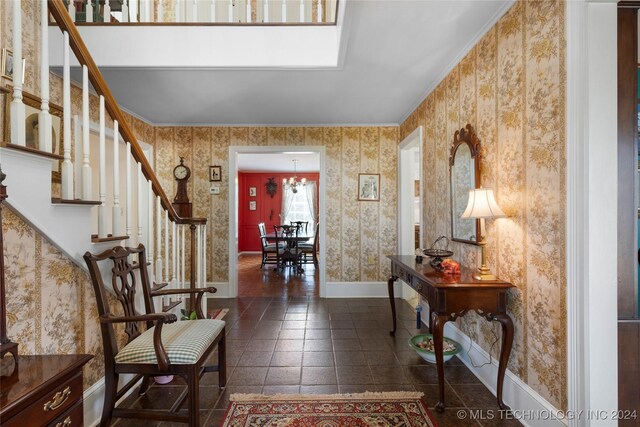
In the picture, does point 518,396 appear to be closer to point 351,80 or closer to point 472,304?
point 472,304

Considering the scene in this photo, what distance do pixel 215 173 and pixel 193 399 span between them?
136 inches

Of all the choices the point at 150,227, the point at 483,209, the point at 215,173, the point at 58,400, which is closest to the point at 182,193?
the point at 215,173

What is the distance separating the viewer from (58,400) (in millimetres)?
1045

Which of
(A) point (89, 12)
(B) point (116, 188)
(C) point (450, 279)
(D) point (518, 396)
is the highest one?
(A) point (89, 12)

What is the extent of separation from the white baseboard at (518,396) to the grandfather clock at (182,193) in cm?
390

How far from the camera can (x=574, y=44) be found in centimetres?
146

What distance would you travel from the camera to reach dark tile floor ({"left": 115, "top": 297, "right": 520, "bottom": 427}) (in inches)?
80.1

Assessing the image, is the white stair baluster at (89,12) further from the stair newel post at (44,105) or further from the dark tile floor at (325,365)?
the dark tile floor at (325,365)

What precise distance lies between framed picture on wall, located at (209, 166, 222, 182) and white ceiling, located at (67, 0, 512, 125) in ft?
2.16

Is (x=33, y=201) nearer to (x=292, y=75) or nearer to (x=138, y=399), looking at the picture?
(x=138, y=399)

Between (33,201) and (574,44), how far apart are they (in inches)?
103

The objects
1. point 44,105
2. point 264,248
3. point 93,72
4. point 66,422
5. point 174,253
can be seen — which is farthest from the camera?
point 264,248

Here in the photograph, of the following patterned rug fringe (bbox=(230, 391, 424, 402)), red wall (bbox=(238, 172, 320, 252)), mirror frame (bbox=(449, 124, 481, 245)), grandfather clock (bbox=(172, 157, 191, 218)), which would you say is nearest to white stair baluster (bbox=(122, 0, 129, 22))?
grandfather clock (bbox=(172, 157, 191, 218))

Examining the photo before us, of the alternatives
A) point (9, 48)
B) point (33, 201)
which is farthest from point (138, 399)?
point (9, 48)
